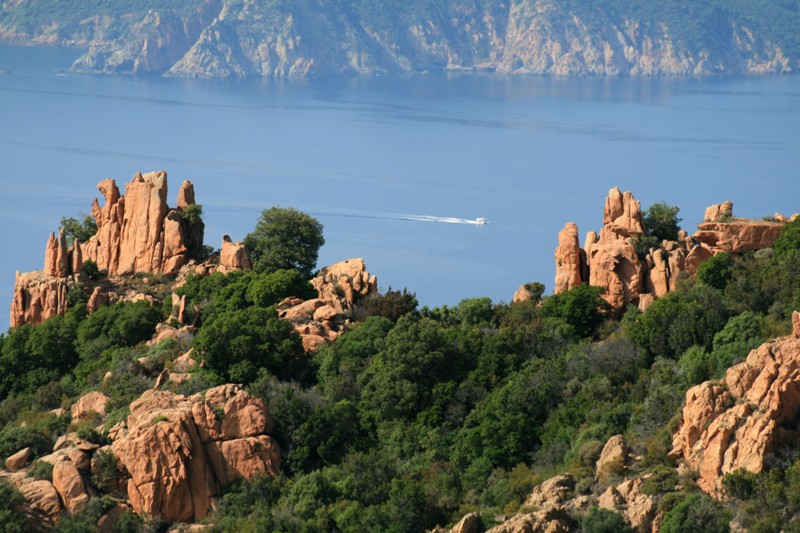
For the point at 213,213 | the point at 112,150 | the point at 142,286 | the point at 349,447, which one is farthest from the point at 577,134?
the point at 349,447

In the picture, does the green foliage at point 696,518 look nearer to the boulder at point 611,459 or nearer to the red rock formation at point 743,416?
the red rock formation at point 743,416

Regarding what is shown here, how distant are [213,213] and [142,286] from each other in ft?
188

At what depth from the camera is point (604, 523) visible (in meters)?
38.7

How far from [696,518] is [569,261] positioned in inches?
845

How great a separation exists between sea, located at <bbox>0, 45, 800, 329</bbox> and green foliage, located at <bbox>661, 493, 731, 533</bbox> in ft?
175

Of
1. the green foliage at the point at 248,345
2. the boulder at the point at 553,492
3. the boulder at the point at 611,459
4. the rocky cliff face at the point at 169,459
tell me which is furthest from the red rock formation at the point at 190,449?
the boulder at the point at 611,459

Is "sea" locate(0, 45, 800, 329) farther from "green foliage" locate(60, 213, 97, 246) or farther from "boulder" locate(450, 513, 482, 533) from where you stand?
"boulder" locate(450, 513, 482, 533)

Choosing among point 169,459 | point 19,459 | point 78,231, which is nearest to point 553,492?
point 169,459

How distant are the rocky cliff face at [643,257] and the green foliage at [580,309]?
88cm

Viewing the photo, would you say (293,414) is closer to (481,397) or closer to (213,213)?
(481,397)

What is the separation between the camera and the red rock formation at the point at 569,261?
58.2m

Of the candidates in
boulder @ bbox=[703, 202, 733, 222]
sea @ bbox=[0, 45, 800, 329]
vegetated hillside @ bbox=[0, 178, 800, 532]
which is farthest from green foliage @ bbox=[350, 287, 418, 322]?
sea @ bbox=[0, 45, 800, 329]

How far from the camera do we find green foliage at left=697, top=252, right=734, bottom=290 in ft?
180

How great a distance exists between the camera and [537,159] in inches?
6166
